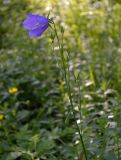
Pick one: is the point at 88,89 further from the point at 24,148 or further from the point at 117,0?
the point at 117,0

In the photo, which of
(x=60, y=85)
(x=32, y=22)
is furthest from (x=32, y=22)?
(x=60, y=85)

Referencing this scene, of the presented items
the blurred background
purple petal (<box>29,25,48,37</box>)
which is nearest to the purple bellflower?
purple petal (<box>29,25,48,37</box>)

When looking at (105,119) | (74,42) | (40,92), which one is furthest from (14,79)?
(105,119)

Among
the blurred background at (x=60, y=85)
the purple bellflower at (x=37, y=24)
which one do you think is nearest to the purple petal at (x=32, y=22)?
the purple bellflower at (x=37, y=24)

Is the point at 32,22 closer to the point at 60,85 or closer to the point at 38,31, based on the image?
the point at 38,31

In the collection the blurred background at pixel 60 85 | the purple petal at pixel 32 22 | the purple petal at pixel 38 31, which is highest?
the purple petal at pixel 32 22

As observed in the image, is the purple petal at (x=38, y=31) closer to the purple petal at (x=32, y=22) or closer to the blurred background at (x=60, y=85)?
the purple petal at (x=32, y=22)
